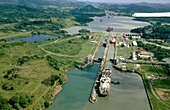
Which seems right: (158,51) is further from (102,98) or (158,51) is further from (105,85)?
(102,98)

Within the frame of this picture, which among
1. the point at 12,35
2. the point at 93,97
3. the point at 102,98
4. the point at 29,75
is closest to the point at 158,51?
the point at 102,98

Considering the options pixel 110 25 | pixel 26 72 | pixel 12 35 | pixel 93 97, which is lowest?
pixel 93 97

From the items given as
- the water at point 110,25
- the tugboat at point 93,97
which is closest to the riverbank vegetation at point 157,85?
the tugboat at point 93,97

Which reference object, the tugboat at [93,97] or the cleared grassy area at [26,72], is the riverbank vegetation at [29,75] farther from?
the tugboat at [93,97]

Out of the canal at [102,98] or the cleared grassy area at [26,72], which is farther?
the cleared grassy area at [26,72]

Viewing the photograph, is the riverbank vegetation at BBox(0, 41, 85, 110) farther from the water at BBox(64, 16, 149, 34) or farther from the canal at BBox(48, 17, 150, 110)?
the water at BBox(64, 16, 149, 34)

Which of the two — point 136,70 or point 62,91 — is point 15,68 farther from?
point 136,70

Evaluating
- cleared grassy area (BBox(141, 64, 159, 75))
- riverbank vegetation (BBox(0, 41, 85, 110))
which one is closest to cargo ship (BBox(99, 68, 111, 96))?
riverbank vegetation (BBox(0, 41, 85, 110))

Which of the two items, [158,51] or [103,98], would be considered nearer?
[103,98]
